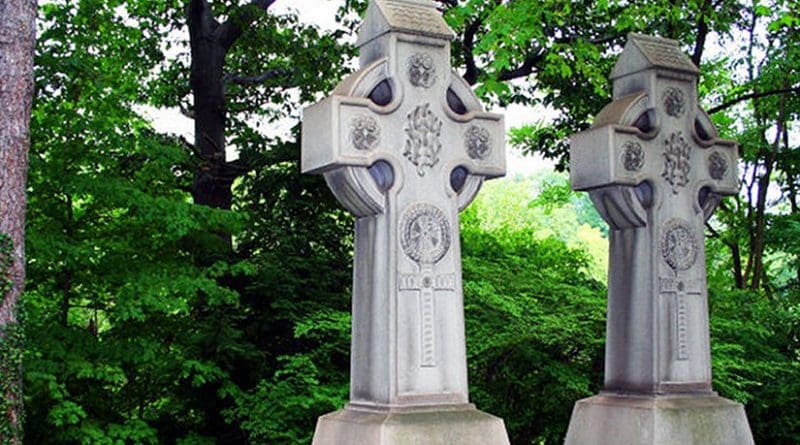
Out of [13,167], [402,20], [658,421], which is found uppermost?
[402,20]

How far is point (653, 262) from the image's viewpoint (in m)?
7.59

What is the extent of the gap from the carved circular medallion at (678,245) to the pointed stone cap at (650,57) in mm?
1214

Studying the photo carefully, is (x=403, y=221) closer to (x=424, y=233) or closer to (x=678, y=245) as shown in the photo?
(x=424, y=233)

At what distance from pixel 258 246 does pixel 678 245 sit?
642cm

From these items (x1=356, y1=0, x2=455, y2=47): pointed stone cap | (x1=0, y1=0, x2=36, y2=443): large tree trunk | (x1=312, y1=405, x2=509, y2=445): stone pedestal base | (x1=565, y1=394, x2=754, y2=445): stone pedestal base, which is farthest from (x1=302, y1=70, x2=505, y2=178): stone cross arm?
(x1=0, y1=0, x2=36, y2=443): large tree trunk

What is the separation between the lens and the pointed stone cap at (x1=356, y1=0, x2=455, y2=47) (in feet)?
21.6

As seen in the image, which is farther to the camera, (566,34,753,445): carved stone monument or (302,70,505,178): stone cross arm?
(566,34,753,445): carved stone monument

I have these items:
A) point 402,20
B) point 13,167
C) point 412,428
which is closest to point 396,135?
point 402,20

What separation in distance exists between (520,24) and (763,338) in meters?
4.74

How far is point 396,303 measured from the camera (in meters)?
6.21

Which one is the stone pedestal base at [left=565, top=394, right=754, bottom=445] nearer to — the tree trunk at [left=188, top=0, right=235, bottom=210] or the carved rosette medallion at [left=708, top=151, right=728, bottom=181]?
the carved rosette medallion at [left=708, top=151, right=728, bottom=181]

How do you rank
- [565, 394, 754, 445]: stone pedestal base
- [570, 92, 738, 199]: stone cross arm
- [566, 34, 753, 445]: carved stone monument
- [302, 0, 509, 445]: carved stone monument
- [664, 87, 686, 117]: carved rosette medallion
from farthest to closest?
[664, 87, 686, 117]: carved rosette medallion < [570, 92, 738, 199]: stone cross arm < [566, 34, 753, 445]: carved stone monument < [565, 394, 754, 445]: stone pedestal base < [302, 0, 509, 445]: carved stone monument

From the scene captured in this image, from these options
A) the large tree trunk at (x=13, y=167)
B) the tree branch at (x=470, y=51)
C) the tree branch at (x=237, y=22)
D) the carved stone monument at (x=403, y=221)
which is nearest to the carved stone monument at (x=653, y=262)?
the carved stone monument at (x=403, y=221)

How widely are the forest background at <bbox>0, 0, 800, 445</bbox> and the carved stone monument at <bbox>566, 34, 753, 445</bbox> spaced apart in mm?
2010
